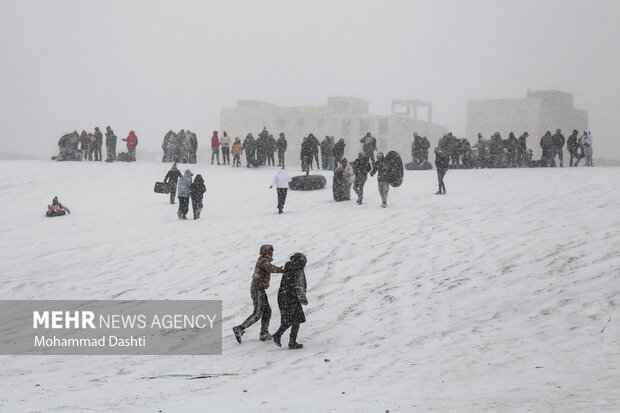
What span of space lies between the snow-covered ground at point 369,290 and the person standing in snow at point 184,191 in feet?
2.27

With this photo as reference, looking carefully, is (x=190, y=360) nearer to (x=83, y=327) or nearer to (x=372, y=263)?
(x=83, y=327)

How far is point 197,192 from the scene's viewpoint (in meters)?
20.0

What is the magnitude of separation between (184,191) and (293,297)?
10823 millimetres

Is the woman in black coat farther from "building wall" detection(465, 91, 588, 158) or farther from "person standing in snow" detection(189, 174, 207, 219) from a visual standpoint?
"building wall" detection(465, 91, 588, 158)

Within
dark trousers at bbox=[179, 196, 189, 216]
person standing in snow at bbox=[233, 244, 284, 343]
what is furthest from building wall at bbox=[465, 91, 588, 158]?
person standing in snow at bbox=[233, 244, 284, 343]

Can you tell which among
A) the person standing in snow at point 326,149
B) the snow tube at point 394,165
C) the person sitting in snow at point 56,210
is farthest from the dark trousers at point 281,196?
the person standing in snow at point 326,149

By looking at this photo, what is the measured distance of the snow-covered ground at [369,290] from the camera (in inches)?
295

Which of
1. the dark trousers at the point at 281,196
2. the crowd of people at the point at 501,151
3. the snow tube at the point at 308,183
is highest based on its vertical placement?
the crowd of people at the point at 501,151

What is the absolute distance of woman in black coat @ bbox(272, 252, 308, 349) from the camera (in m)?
9.54

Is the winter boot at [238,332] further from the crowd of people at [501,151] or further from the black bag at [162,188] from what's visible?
the crowd of people at [501,151]

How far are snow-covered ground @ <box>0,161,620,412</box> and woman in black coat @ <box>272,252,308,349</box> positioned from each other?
268 mm

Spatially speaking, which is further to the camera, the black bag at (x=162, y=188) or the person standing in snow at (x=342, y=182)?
the black bag at (x=162, y=188)

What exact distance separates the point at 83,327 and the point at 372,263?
543 cm

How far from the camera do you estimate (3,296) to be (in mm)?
13719
